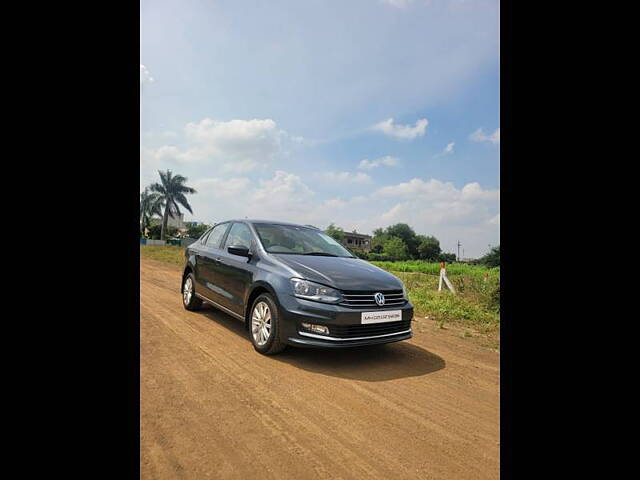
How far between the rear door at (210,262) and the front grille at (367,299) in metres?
2.04

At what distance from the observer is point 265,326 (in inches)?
144

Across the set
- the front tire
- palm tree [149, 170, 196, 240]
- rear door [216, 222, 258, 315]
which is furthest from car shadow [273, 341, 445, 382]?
palm tree [149, 170, 196, 240]

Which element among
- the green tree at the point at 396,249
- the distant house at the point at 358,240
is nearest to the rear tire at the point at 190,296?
the green tree at the point at 396,249

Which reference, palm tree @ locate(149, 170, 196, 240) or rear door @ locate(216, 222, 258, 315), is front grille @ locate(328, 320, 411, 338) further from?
palm tree @ locate(149, 170, 196, 240)

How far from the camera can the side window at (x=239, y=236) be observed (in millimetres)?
4590

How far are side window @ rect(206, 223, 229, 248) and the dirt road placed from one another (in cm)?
157

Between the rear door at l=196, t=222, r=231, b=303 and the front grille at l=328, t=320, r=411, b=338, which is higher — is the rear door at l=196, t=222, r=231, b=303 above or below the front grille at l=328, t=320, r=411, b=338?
above

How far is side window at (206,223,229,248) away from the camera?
527cm

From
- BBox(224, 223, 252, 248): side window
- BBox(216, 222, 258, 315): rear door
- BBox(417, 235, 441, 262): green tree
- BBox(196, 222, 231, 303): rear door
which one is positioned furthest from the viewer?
BBox(417, 235, 441, 262): green tree

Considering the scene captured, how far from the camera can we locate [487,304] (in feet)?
22.6
